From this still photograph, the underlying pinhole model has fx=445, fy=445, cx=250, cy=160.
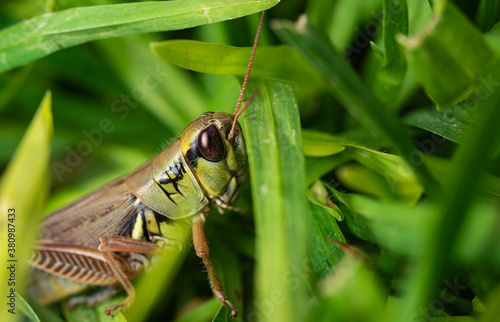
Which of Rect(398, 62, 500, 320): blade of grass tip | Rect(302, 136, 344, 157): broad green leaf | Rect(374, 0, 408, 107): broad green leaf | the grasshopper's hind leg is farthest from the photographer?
the grasshopper's hind leg

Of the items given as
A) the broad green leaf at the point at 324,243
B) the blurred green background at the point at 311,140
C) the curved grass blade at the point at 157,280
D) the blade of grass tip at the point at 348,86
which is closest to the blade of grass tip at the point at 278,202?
the blurred green background at the point at 311,140

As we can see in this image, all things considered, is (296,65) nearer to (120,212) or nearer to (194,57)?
(194,57)

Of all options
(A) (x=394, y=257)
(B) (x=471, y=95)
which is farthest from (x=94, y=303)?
(B) (x=471, y=95)

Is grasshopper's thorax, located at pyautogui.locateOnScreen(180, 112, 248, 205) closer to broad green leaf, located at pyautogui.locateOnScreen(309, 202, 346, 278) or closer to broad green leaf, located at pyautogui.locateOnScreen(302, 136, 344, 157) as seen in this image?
broad green leaf, located at pyautogui.locateOnScreen(302, 136, 344, 157)

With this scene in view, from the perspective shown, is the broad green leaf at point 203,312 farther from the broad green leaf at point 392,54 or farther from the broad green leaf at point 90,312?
the broad green leaf at point 392,54

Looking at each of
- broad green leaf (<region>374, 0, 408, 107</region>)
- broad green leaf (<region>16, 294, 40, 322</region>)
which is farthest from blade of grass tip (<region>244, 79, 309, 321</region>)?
broad green leaf (<region>16, 294, 40, 322</region>)
